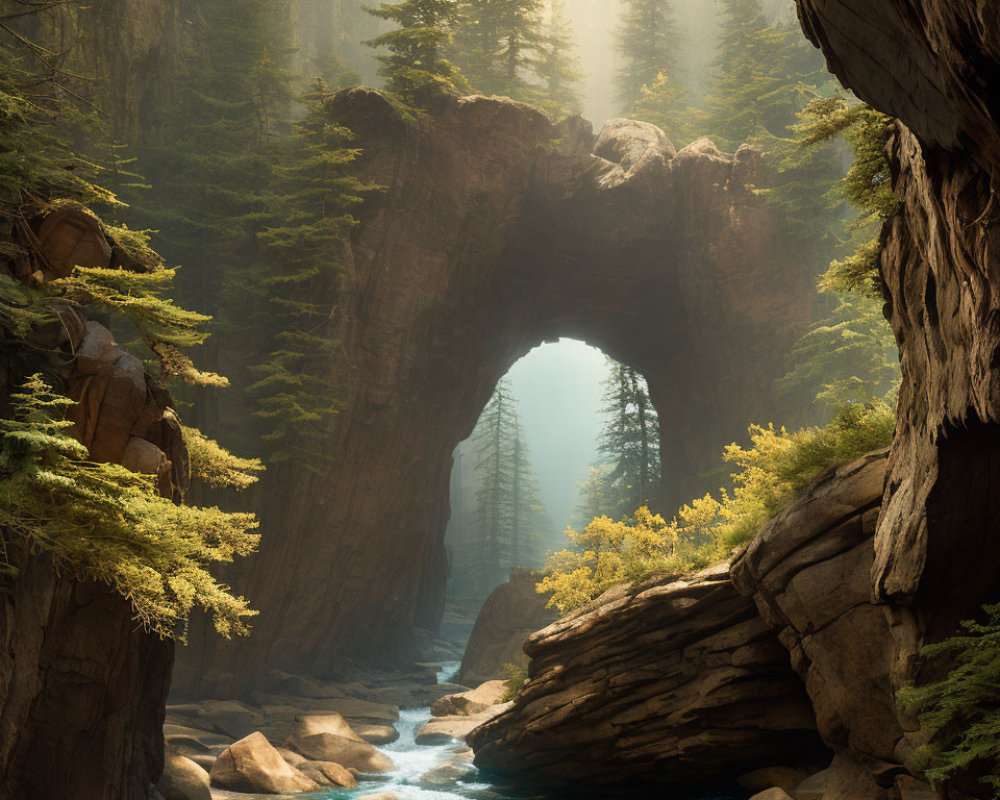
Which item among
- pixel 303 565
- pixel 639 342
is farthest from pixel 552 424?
pixel 303 565

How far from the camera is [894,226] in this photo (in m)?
7.34

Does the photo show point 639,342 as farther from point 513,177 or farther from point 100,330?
point 100,330

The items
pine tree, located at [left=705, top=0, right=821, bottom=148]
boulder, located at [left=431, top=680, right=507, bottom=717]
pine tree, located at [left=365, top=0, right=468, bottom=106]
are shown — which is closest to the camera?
boulder, located at [left=431, top=680, right=507, bottom=717]

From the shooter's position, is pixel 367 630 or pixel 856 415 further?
pixel 367 630

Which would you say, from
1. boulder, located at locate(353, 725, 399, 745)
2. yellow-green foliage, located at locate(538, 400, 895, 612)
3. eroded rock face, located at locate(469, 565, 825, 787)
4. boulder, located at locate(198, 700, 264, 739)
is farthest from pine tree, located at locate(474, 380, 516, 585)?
eroded rock face, located at locate(469, 565, 825, 787)

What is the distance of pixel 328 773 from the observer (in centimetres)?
1370

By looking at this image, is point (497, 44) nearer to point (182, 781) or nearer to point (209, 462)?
point (209, 462)

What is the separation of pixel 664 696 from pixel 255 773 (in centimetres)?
713

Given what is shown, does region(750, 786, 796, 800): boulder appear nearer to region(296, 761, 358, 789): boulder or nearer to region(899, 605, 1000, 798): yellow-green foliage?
region(899, 605, 1000, 798): yellow-green foliage

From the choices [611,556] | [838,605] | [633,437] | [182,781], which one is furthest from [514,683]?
[633,437]

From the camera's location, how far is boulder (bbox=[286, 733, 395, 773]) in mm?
14594

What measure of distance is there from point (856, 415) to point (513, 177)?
49.5 ft

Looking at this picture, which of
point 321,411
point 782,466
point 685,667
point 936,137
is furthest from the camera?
point 321,411

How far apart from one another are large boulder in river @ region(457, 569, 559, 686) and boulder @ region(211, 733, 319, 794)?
10156 millimetres
